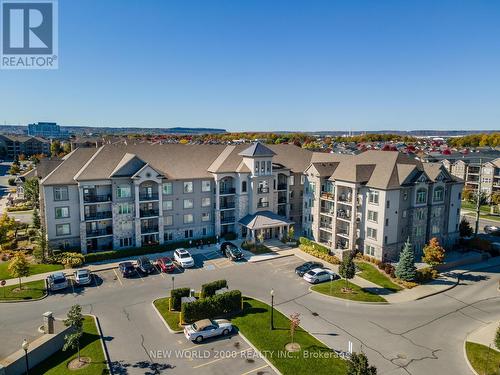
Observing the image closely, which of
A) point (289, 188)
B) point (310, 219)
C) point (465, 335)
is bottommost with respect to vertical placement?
point (465, 335)

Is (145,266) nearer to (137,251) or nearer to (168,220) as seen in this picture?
(137,251)

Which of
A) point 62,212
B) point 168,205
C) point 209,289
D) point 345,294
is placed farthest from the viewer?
point 168,205

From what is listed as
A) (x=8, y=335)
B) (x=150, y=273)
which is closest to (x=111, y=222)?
(x=150, y=273)

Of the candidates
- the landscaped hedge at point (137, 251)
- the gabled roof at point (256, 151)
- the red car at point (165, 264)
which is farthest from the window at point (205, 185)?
the red car at point (165, 264)

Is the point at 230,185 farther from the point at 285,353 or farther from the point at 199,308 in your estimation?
the point at 285,353

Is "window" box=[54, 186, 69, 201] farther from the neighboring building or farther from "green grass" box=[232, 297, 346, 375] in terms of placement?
the neighboring building

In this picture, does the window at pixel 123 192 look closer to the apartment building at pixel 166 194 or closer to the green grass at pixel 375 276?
the apartment building at pixel 166 194

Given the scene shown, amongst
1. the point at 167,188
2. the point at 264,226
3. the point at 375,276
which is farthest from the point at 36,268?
the point at 375,276
